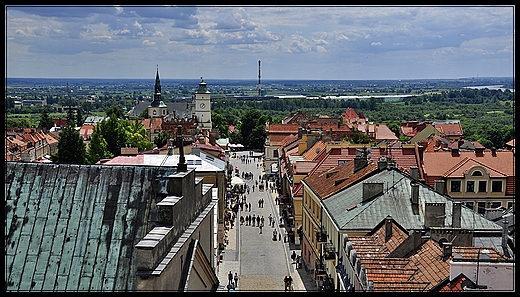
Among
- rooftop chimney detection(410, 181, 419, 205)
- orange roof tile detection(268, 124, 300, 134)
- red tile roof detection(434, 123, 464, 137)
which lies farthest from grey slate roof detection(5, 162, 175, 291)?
red tile roof detection(434, 123, 464, 137)

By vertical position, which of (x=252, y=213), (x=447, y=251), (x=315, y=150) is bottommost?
(x=252, y=213)

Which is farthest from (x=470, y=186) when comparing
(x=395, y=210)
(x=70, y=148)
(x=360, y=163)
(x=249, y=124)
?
(x=249, y=124)

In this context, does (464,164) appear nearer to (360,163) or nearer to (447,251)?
(360,163)

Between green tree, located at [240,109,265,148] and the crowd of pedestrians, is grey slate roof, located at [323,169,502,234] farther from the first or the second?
green tree, located at [240,109,265,148]

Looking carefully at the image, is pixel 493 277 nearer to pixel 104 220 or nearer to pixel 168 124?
pixel 104 220

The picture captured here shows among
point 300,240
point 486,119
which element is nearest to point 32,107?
point 486,119

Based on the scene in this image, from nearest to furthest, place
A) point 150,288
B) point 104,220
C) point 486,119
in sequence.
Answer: point 150,288, point 104,220, point 486,119
